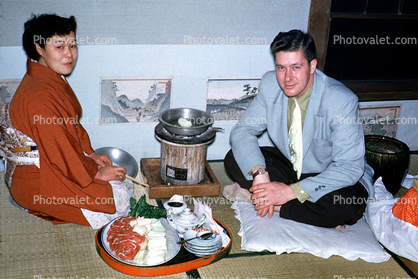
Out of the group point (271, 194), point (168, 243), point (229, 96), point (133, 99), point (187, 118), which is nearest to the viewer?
point (168, 243)

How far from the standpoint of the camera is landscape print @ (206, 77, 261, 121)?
3832 mm

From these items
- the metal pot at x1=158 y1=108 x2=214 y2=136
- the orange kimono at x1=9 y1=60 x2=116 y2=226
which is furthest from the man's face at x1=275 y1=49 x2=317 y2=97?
the orange kimono at x1=9 y1=60 x2=116 y2=226

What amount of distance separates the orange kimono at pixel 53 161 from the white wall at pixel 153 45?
66cm

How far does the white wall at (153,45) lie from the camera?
3.28 meters

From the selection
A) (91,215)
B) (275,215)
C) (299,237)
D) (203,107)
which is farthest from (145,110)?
(299,237)

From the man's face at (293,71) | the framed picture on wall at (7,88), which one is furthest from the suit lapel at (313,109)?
the framed picture on wall at (7,88)

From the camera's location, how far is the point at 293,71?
270 centimetres

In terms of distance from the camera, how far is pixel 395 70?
4184mm

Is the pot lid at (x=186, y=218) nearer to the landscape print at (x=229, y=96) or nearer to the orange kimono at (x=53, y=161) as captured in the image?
the orange kimono at (x=53, y=161)

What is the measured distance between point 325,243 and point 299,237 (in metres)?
0.17

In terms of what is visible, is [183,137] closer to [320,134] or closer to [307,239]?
[320,134]

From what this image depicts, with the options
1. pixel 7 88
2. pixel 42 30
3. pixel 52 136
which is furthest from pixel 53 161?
pixel 7 88

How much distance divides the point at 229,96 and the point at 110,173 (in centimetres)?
145

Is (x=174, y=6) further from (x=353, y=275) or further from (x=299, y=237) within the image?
(x=353, y=275)
